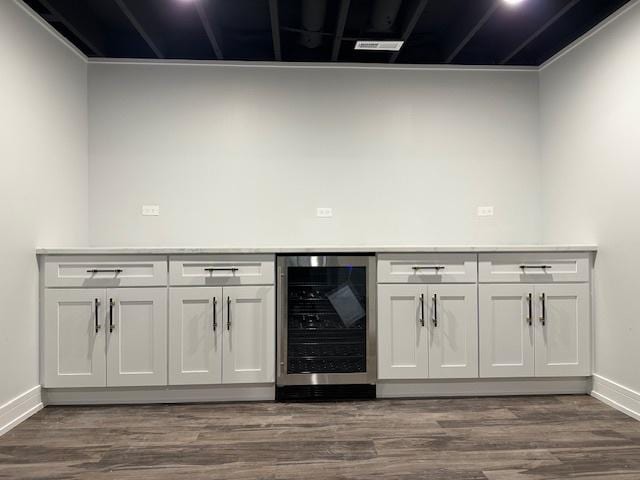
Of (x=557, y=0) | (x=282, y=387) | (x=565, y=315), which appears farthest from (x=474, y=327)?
(x=557, y=0)

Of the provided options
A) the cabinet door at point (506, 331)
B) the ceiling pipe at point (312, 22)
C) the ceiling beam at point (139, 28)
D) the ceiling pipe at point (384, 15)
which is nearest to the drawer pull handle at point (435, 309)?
the cabinet door at point (506, 331)

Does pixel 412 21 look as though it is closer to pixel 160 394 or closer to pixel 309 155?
pixel 309 155

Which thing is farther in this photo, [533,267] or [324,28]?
[324,28]

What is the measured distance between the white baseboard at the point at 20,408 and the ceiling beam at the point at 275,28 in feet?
8.94

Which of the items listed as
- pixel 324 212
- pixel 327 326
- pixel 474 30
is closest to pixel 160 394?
pixel 327 326

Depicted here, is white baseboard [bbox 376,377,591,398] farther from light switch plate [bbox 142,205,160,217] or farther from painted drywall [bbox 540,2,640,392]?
light switch plate [bbox 142,205,160,217]

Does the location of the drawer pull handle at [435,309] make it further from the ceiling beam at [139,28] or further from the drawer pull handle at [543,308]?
the ceiling beam at [139,28]

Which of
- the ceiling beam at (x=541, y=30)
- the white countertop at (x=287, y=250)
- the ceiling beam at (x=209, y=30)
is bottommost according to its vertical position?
the white countertop at (x=287, y=250)

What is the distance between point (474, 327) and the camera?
111 inches

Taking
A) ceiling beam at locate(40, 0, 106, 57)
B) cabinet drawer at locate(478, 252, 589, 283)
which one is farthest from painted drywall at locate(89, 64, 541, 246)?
cabinet drawer at locate(478, 252, 589, 283)

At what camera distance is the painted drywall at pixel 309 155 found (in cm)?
339

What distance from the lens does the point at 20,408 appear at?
2459 millimetres

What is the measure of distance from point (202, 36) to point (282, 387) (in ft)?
8.36

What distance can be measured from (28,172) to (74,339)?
3.48 ft
